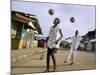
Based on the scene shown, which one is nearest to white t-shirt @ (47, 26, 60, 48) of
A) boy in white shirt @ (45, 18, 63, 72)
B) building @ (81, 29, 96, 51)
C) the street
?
boy in white shirt @ (45, 18, 63, 72)

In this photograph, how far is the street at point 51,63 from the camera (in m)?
2.17

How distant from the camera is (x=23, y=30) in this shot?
2.18 m

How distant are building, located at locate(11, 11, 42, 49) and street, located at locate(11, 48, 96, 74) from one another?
11 cm

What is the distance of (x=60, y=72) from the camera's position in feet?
7.67

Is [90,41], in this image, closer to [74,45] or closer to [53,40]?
[74,45]

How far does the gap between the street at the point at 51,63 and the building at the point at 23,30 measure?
0.11 metres

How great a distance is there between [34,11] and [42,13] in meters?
0.09

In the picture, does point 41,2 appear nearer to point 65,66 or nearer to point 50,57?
point 50,57

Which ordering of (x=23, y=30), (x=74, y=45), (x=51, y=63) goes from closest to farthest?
(x=23, y=30) < (x=51, y=63) < (x=74, y=45)

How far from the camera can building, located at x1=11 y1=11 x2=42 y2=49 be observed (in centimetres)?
214

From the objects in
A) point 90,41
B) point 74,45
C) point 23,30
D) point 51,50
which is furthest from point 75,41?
point 23,30

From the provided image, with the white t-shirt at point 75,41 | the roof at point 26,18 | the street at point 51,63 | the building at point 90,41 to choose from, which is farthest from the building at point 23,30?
the building at point 90,41

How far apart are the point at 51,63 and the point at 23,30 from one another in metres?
0.46

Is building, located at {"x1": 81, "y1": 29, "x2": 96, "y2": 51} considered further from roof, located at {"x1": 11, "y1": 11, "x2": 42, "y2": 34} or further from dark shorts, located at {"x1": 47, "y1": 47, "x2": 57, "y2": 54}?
roof, located at {"x1": 11, "y1": 11, "x2": 42, "y2": 34}
